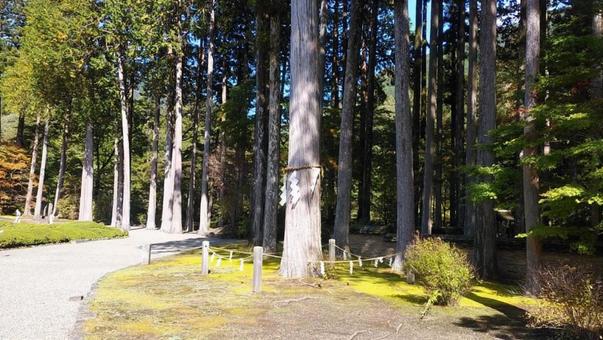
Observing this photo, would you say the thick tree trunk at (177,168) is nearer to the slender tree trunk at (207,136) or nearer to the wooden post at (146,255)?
the slender tree trunk at (207,136)

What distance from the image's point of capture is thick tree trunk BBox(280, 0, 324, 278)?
11.3 meters

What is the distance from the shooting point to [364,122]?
26.4 meters

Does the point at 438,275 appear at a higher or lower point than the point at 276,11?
lower

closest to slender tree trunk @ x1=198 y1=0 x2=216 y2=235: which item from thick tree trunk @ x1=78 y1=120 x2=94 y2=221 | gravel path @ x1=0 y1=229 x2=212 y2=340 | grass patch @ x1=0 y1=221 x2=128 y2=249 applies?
grass patch @ x1=0 y1=221 x2=128 y2=249

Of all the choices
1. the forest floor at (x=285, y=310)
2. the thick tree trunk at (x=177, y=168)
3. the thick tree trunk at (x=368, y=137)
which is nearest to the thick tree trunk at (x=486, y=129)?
the forest floor at (x=285, y=310)

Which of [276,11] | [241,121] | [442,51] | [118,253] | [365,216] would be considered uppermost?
[442,51]

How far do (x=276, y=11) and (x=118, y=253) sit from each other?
35.8 feet

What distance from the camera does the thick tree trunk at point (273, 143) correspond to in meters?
16.4

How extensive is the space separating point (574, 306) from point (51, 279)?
10.8m

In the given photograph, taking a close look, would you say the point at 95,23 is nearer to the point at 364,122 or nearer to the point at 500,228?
the point at 364,122

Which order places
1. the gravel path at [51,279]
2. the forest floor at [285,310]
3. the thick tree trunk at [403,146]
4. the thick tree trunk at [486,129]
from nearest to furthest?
the forest floor at [285,310]
the gravel path at [51,279]
the thick tree trunk at [486,129]
the thick tree trunk at [403,146]

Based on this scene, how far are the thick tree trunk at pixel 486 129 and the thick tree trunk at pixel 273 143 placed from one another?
6822mm

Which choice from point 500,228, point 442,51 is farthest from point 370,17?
point 500,228

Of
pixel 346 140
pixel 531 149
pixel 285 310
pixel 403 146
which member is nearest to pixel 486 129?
pixel 403 146
